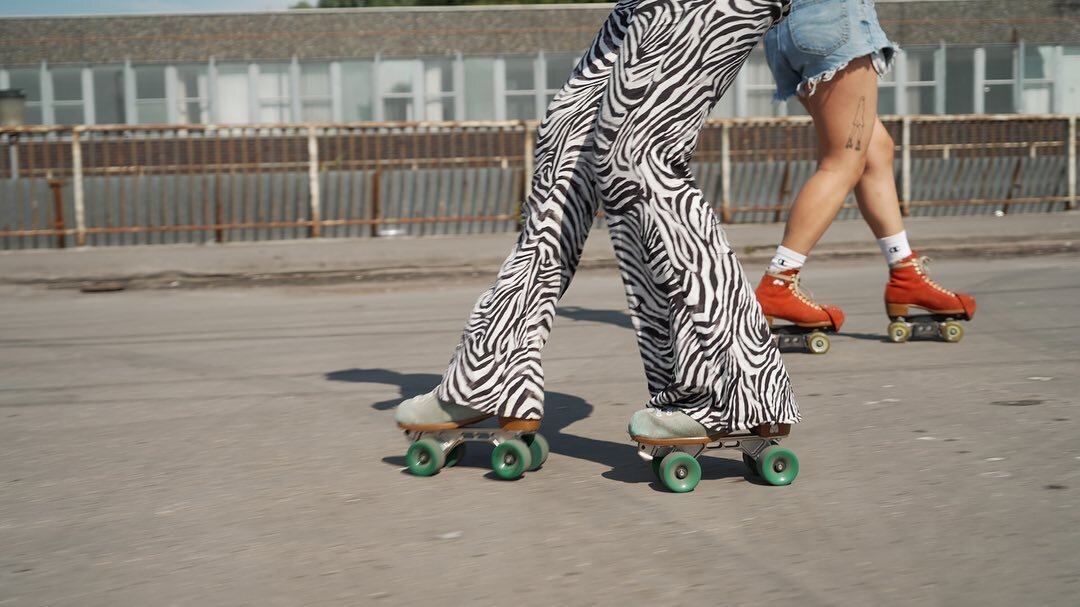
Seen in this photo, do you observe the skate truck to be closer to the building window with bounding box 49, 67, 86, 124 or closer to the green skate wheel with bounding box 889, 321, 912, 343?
the green skate wheel with bounding box 889, 321, 912, 343

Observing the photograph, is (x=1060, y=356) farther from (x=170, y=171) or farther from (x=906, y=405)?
(x=170, y=171)

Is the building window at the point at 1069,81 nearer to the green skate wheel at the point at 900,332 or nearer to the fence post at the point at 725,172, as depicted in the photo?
the fence post at the point at 725,172

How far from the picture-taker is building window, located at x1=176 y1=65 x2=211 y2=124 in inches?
1045

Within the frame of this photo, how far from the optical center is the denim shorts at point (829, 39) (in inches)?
206

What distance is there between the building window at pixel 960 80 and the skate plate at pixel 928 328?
73.5 feet

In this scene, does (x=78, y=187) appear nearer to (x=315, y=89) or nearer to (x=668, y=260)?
(x=668, y=260)

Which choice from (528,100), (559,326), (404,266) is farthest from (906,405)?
(528,100)

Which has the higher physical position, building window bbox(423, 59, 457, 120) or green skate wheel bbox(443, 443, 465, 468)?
building window bbox(423, 59, 457, 120)

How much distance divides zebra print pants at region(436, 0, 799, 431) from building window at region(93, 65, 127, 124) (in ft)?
80.8

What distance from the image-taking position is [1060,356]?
534 centimetres

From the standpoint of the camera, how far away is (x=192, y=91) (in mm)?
26641

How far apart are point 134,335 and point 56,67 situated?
21599 millimetres

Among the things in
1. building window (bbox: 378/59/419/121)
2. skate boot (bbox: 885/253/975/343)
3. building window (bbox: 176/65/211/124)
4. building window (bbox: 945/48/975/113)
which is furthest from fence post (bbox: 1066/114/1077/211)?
building window (bbox: 176/65/211/124)

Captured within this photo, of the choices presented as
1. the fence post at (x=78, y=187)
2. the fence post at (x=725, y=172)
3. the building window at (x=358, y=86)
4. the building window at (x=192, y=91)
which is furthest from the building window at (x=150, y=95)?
the fence post at (x=725, y=172)
